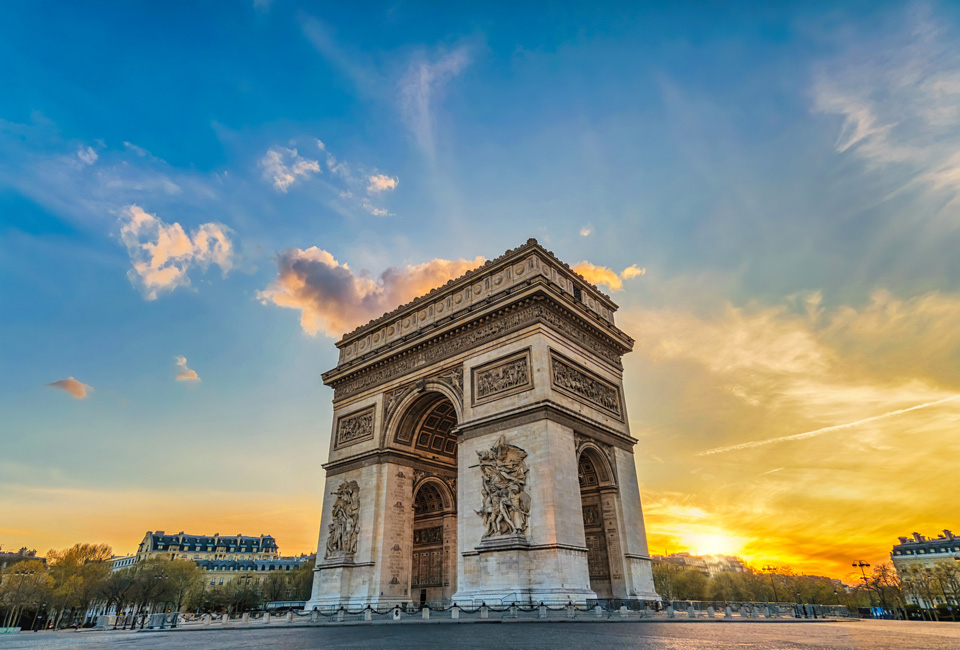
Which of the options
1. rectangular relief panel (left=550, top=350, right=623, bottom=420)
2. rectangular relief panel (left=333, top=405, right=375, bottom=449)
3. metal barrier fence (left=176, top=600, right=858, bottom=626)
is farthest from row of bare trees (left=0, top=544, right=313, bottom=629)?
rectangular relief panel (left=550, top=350, right=623, bottom=420)

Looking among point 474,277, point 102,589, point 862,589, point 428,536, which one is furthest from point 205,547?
point 862,589

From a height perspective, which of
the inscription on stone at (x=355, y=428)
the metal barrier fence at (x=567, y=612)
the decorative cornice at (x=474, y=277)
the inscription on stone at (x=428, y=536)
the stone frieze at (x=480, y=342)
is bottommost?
the metal barrier fence at (x=567, y=612)

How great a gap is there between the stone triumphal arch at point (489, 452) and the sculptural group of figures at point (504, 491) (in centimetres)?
5

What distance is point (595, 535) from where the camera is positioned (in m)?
20.4

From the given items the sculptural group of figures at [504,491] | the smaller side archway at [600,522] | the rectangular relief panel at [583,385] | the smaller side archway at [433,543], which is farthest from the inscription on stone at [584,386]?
the smaller side archway at [433,543]

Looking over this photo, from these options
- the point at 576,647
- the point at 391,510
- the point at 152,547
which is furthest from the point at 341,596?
the point at 152,547

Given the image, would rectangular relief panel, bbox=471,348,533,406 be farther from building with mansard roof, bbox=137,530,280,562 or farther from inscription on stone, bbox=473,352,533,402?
building with mansard roof, bbox=137,530,280,562

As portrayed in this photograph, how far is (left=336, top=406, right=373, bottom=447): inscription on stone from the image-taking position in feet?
80.8

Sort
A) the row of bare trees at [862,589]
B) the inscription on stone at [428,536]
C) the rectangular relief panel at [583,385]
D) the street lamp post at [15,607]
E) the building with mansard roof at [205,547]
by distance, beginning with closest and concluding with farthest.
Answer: the rectangular relief panel at [583,385] → the inscription on stone at [428,536] → the street lamp post at [15,607] → the row of bare trees at [862,589] → the building with mansard roof at [205,547]

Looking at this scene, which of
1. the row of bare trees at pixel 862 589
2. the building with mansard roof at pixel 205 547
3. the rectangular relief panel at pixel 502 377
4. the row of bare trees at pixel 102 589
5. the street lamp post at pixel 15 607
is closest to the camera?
the rectangular relief panel at pixel 502 377

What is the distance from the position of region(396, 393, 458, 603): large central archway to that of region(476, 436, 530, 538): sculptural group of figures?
485cm

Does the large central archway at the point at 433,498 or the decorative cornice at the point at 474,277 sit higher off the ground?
the decorative cornice at the point at 474,277

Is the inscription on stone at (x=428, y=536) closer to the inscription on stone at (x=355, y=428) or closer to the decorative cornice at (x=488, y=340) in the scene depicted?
the inscription on stone at (x=355, y=428)

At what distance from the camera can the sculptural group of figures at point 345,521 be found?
880 inches
